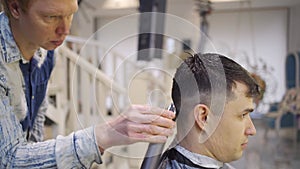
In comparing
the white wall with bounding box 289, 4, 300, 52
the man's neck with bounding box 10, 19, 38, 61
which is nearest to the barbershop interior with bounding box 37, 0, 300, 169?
the white wall with bounding box 289, 4, 300, 52

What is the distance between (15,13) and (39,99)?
34 centimetres

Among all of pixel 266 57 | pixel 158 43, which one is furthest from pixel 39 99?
pixel 266 57

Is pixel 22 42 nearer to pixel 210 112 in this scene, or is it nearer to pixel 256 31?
pixel 210 112

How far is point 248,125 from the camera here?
61cm

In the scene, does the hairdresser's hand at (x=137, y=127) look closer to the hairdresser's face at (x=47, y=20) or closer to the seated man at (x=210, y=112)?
the seated man at (x=210, y=112)

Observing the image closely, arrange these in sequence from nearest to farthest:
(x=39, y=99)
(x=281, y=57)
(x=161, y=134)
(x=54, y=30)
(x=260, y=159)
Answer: (x=161, y=134) < (x=54, y=30) < (x=39, y=99) < (x=260, y=159) < (x=281, y=57)

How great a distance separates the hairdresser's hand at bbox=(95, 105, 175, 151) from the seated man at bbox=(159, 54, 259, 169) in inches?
2.6

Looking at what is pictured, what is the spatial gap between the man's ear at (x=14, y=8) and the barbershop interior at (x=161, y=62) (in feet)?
0.50

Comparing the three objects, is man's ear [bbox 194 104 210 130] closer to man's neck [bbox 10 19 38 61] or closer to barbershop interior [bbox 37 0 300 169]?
barbershop interior [bbox 37 0 300 169]

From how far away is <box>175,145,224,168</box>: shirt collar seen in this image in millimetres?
641

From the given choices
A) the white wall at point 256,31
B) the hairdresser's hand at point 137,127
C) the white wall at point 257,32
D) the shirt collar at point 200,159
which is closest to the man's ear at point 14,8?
the hairdresser's hand at point 137,127

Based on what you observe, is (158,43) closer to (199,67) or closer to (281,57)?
(199,67)

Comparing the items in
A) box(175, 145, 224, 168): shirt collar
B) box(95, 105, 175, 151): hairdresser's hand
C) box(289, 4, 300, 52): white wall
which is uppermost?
box(289, 4, 300, 52): white wall

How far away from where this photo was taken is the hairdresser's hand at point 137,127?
0.47m
